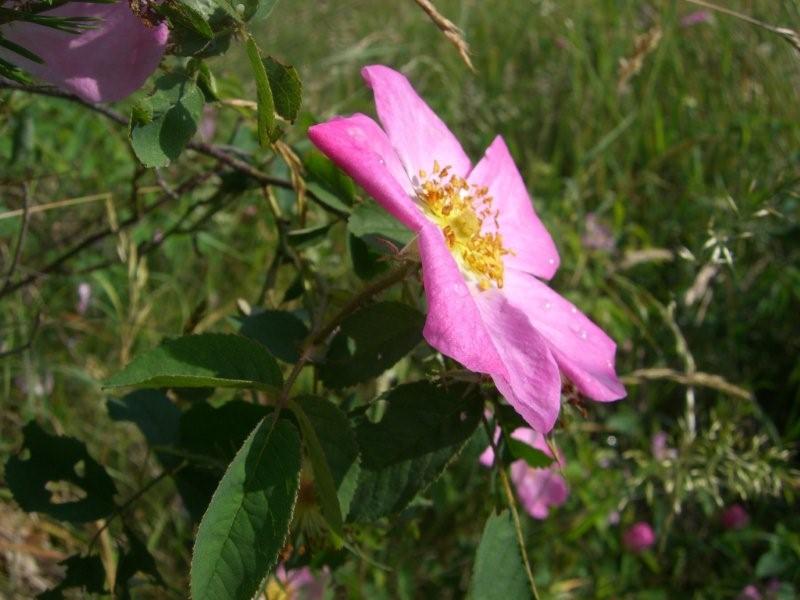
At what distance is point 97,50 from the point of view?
2.06 feet

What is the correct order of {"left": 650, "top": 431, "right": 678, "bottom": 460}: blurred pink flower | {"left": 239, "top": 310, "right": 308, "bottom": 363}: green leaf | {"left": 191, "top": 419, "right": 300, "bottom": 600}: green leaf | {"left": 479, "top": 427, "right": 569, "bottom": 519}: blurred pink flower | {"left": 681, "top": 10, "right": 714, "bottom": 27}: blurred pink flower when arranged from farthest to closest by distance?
1. {"left": 681, "top": 10, "right": 714, "bottom": 27}: blurred pink flower
2. {"left": 650, "top": 431, "right": 678, "bottom": 460}: blurred pink flower
3. {"left": 479, "top": 427, "right": 569, "bottom": 519}: blurred pink flower
4. {"left": 239, "top": 310, "right": 308, "bottom": 363}: green leaf
5. {"left": 191, "top": 419, "right": 300, "bottom": 600}: green leaf

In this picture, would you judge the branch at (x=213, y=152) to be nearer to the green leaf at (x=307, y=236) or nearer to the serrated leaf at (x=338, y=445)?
the green leaf at (x=307, y=236)

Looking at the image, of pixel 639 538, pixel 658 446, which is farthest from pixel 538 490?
pixel 658 446

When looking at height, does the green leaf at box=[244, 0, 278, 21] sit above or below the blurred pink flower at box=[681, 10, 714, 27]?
above

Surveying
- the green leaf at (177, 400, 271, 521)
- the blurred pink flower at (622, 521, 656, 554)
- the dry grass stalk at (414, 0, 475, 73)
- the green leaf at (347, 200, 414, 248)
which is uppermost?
the dry grass stalk at (414, 0, 475, 73)

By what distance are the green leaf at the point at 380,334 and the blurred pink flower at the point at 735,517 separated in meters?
1.23

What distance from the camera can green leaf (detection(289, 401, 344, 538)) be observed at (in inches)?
25.0

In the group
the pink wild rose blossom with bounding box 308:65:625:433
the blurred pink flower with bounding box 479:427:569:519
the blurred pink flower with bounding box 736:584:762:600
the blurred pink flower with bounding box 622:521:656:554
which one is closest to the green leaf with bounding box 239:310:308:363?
the pink wild rose blossom with bounding box 308:65:625:433

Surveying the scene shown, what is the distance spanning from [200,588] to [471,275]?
386 millimetres

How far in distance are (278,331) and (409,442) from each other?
0.55ft

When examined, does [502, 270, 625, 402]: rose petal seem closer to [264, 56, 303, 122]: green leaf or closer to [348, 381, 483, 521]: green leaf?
[348, 381, 483, 521]: green leaf

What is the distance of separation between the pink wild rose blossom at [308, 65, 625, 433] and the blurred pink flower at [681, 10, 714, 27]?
219cm

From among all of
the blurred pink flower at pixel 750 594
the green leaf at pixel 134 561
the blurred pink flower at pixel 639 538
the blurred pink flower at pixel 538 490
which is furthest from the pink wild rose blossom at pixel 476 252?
the blurred pink flower at pixel 750 594

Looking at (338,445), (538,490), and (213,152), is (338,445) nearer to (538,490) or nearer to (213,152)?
(213,152)
